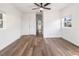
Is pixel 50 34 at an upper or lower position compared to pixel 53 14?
lower

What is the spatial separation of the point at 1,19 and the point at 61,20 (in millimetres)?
4587

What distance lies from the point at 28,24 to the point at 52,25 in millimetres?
2694

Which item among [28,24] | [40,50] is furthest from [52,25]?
[40,50]

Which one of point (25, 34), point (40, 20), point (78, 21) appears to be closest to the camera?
point (78, 21)

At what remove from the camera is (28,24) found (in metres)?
9.94

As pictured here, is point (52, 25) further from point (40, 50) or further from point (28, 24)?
point (40, 50)

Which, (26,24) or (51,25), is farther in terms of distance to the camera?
(26,24)

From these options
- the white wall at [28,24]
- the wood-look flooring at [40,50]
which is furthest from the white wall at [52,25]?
the wood-look flooring at [40,50]

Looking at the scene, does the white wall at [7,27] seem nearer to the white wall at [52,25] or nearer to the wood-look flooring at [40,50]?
the wood-look flooring at [40,50]

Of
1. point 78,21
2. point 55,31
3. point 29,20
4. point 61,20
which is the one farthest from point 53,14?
point 78,21

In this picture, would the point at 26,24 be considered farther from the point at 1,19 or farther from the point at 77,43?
the point at 77,43

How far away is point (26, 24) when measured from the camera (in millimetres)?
9922

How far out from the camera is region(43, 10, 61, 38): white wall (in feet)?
26.6

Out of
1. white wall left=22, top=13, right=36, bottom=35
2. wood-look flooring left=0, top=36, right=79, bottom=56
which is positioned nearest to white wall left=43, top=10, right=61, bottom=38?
white wall left=22, top=13, right=36, bottom=35
